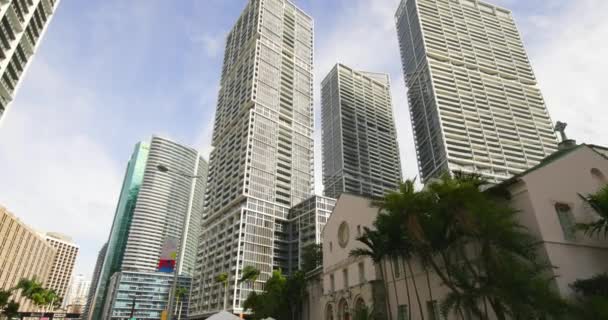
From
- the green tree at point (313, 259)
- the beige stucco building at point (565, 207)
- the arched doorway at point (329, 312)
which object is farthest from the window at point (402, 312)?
the green tree at point (313, 259)

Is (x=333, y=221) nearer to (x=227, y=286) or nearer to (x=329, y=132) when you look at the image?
(x=227, y=286)

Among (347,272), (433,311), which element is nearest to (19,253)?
(347,272)

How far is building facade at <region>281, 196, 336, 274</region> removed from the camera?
4451 inches

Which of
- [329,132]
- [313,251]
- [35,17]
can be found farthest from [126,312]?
[35,17]

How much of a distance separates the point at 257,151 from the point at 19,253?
93.9 metres

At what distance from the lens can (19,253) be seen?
129000mm

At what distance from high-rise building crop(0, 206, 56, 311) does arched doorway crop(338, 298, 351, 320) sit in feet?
364

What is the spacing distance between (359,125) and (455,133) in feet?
194

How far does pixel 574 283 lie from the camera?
1988 centimetres

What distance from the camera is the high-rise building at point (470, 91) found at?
133125 millimetres

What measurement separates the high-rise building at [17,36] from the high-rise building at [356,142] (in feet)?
433

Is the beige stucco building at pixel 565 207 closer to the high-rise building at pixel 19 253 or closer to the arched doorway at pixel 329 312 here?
the arched doorway at pixel 329 312

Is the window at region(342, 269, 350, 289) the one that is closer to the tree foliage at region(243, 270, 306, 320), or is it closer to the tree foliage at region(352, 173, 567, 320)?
the tree foliage at region(243, 270, 306, 320)

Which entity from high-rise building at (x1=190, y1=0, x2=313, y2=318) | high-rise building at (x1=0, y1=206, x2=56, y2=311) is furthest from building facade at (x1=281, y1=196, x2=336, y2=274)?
high-rise building at (x1=0, y1=206, x2=56, y2=311)
